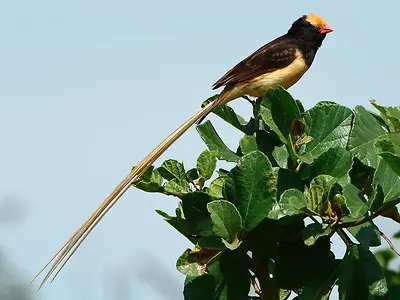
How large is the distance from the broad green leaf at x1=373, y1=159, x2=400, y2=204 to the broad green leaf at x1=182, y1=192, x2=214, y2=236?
406 mm

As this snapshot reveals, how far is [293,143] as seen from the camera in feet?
6.82

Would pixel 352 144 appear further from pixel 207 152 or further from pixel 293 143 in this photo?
pixel 207 152

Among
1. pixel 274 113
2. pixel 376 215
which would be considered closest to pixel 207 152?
pixel 274 113

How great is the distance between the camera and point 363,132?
209 cm

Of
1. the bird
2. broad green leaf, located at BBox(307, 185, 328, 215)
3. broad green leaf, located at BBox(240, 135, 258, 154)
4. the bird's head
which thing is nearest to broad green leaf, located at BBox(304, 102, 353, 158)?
broad green leaf, located at BBox(240, 135, 258, 154)

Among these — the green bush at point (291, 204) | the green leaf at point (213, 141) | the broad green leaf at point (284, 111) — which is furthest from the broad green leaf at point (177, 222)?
the broad green leaf at point (284, 111)

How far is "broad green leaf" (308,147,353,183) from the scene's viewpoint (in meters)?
1.94

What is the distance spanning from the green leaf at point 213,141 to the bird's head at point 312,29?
4.71 metres

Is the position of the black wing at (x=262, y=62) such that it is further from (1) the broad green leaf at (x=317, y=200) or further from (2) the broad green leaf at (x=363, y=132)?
(1) the broad green leaf at (x=317, y=200)

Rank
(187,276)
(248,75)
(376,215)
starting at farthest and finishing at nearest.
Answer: (248,75)
(187,276)
(376,215)

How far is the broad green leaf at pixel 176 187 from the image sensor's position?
2.10 meters

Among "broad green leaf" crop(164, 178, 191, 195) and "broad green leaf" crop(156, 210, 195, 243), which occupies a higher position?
"broad green leaf" crop(164, 178, 191, 195)

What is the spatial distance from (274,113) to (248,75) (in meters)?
3.82

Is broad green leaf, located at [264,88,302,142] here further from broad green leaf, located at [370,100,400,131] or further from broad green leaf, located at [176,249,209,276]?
broad green leaf, located at [176,249,209,276]
